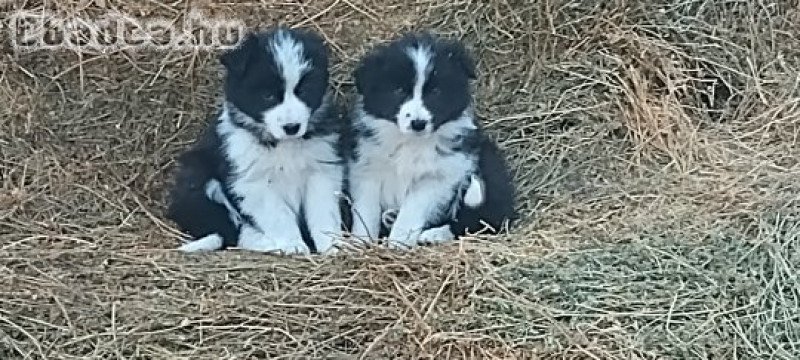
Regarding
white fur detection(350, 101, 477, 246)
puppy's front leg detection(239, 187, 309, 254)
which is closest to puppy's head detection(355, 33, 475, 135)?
white fur detection(350, 101, 477, 246)

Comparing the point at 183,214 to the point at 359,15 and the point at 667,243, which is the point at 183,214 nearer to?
the point at 359,15

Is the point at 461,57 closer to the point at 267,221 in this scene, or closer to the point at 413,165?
the point at 413,165

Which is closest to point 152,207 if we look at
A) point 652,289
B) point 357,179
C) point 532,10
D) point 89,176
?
point 89,176

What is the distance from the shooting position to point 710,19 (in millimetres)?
6621

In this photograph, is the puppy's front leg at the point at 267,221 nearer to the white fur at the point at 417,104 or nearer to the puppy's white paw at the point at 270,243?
the puppy's white paw at the point at 270,243

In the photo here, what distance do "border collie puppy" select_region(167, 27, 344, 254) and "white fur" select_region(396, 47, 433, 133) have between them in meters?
0.35

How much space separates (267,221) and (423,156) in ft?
2.15

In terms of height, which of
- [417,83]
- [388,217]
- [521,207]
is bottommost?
[521,207]

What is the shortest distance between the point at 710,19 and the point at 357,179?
207 centimetres

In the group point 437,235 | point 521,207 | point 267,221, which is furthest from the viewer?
point 521,207

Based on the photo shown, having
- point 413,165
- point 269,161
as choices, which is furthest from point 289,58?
point 413,165

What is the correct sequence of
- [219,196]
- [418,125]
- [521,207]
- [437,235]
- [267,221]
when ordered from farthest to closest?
1. [521,207]
2. [219,196]
3. [267,221]
4. [437,235]
5. [418,125]

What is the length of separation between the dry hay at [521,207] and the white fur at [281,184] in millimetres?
329

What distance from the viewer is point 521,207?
583 cm
